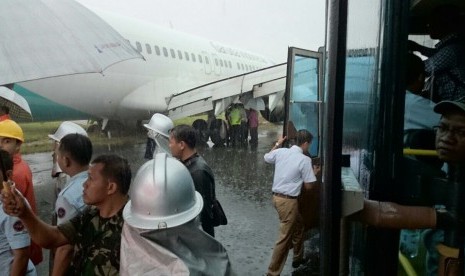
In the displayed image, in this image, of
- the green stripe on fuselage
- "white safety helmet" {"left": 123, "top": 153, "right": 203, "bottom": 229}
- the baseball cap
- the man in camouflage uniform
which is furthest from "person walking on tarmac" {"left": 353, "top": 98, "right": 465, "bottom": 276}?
the green stripe on fuselage

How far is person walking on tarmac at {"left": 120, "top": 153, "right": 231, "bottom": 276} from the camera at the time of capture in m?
1.33

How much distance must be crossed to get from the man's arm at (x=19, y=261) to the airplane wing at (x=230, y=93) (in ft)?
29.6

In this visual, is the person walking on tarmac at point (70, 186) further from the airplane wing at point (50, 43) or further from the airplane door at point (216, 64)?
the airplane door at point (216, 64)

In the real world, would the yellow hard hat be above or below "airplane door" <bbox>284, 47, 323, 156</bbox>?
below

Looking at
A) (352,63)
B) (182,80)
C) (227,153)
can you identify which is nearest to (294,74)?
Result: (352,63)

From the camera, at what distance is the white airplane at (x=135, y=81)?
775cm

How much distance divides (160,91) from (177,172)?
1009 centimetres

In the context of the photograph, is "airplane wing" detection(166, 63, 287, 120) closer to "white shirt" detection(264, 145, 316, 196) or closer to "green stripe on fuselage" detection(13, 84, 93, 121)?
"green stripe on fuselage" detection(13, 84, 93, 121)

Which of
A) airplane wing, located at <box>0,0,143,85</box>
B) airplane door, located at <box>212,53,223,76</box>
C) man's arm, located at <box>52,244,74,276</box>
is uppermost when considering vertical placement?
airplane door, located at <box>212,53,223,76</box>

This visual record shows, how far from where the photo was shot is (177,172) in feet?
5.19

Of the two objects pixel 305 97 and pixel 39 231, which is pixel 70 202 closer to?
pixel 39 231

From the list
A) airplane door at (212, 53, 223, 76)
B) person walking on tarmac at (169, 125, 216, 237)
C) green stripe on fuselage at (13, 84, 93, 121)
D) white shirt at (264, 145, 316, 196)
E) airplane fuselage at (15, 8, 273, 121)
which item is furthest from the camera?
airplane door at (212, 53, 223, 76)

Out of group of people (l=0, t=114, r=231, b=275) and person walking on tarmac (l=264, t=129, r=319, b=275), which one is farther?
person walking on tarmac (l=264, t=129, r=319, b=275)

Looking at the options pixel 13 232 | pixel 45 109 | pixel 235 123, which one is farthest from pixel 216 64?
pixel 13 232
